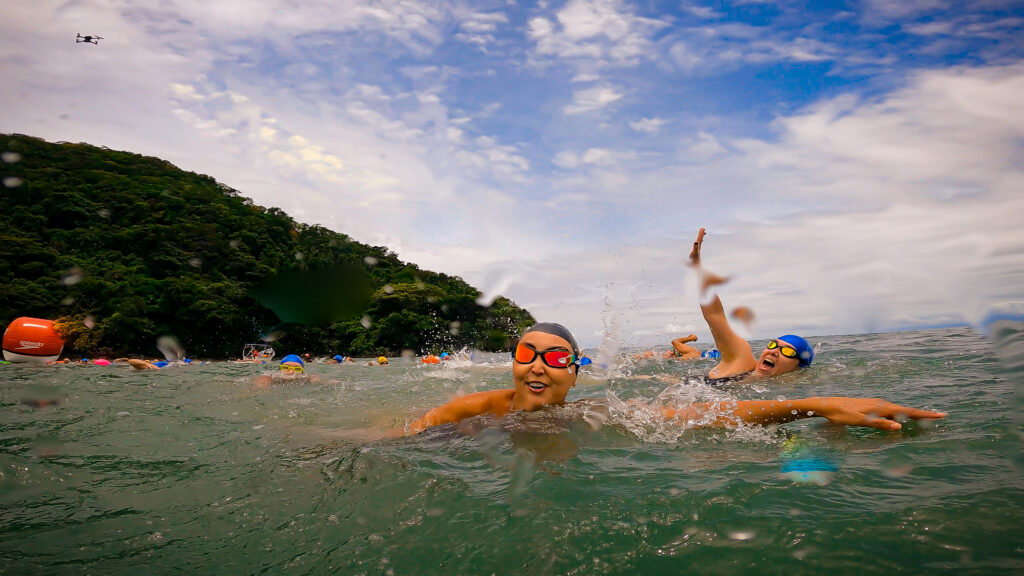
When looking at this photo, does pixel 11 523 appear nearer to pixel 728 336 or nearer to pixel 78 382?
pixel 78 382

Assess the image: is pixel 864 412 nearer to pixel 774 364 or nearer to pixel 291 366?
pixel 774 364

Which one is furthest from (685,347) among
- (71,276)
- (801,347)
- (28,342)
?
(71,276)

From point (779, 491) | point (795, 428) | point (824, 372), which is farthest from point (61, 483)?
point (824, 372)

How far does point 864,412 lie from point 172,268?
5077 centimetres

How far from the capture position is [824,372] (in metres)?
8.65

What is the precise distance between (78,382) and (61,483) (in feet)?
17.8

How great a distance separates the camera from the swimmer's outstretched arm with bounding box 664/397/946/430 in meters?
3.70

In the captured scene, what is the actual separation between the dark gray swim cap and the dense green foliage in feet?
134

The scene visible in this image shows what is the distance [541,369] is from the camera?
15.1 ft

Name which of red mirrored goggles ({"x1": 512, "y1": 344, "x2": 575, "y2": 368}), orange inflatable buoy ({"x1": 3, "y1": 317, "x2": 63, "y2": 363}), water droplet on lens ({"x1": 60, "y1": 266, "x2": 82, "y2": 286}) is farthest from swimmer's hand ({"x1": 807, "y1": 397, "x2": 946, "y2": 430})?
water droplet on lens ({"x1": 60, "y1": 266, "x2": 82, "y2": 286})

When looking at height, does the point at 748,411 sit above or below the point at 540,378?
below

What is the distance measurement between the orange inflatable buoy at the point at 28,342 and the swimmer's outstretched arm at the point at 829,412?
15058mm

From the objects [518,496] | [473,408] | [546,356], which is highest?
[546,356]

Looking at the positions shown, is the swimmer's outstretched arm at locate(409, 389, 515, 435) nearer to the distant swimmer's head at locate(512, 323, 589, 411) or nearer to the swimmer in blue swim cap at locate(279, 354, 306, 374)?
the distant swimmer's head at locate(512, 323, 589, 411)
